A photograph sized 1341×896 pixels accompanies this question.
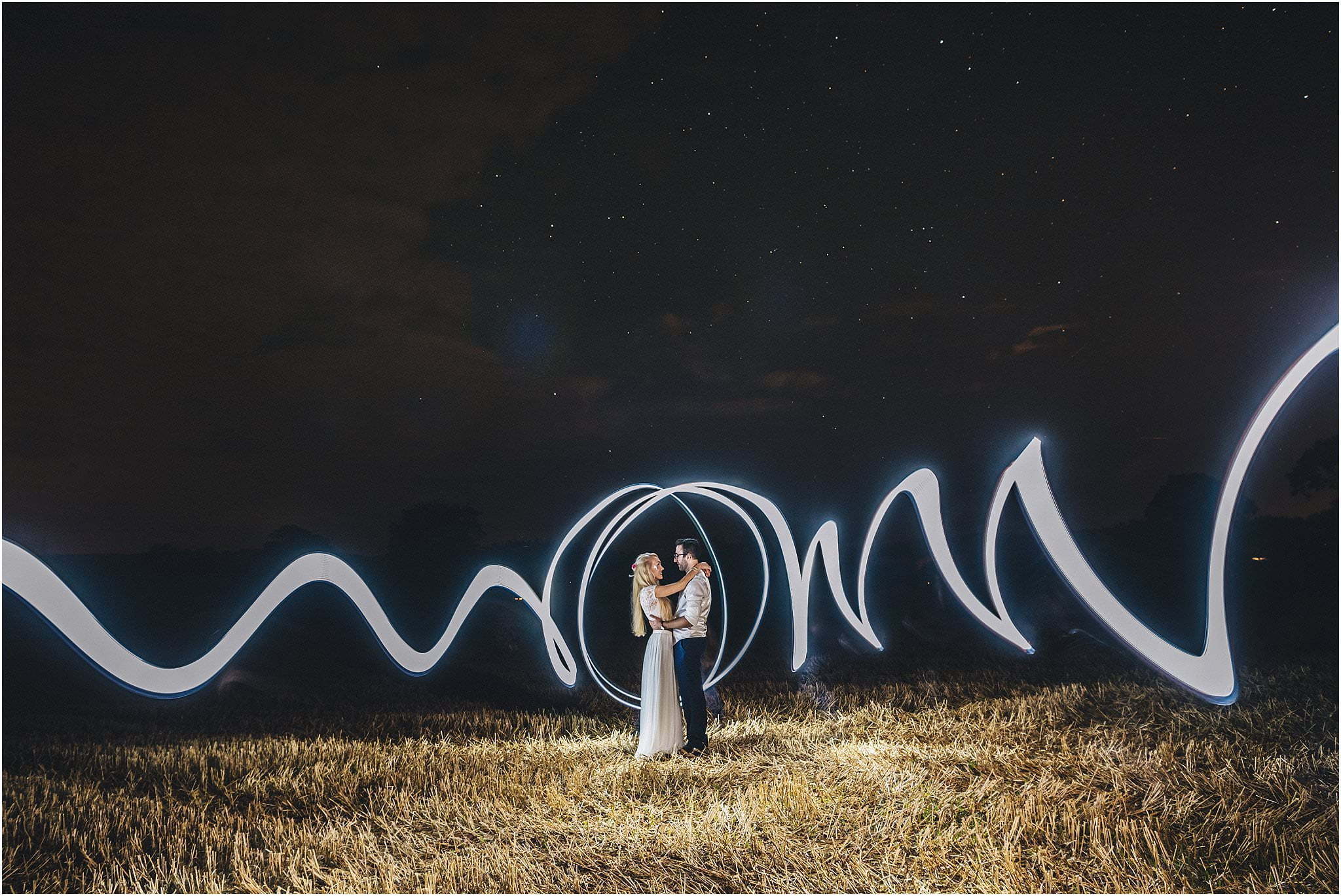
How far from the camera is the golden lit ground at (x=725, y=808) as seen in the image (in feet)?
22.0

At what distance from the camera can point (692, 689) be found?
10125 millimetres

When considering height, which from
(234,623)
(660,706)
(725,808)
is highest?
(234,623)

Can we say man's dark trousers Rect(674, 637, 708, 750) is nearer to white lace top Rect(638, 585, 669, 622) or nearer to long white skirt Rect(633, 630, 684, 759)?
long white skirt Rect(633, 630, 684, 759)

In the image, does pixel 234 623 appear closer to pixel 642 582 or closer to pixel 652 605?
pixel 642 582

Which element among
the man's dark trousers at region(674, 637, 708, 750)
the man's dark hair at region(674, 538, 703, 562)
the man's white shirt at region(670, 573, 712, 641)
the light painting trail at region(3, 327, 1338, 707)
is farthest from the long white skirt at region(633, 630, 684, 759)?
the man's dark hair at region(674, 538, 703, 562)

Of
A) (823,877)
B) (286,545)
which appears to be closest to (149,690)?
(823,877)

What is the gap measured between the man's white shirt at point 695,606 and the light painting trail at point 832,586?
2.77ft

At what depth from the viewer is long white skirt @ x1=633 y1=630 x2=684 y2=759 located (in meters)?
10.2

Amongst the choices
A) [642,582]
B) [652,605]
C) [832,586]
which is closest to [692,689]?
[652,605]

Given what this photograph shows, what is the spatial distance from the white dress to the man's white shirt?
0.30 metres

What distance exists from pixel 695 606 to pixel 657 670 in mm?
870

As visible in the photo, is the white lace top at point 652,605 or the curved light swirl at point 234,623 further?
the white lace top at point 652,605

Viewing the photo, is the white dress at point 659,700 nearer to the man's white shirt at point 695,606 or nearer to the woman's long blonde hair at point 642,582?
the woman's long blonde hair at point 642,582

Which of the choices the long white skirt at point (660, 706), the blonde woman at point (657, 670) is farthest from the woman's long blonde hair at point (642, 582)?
the long white skirt at point (660, 706)
